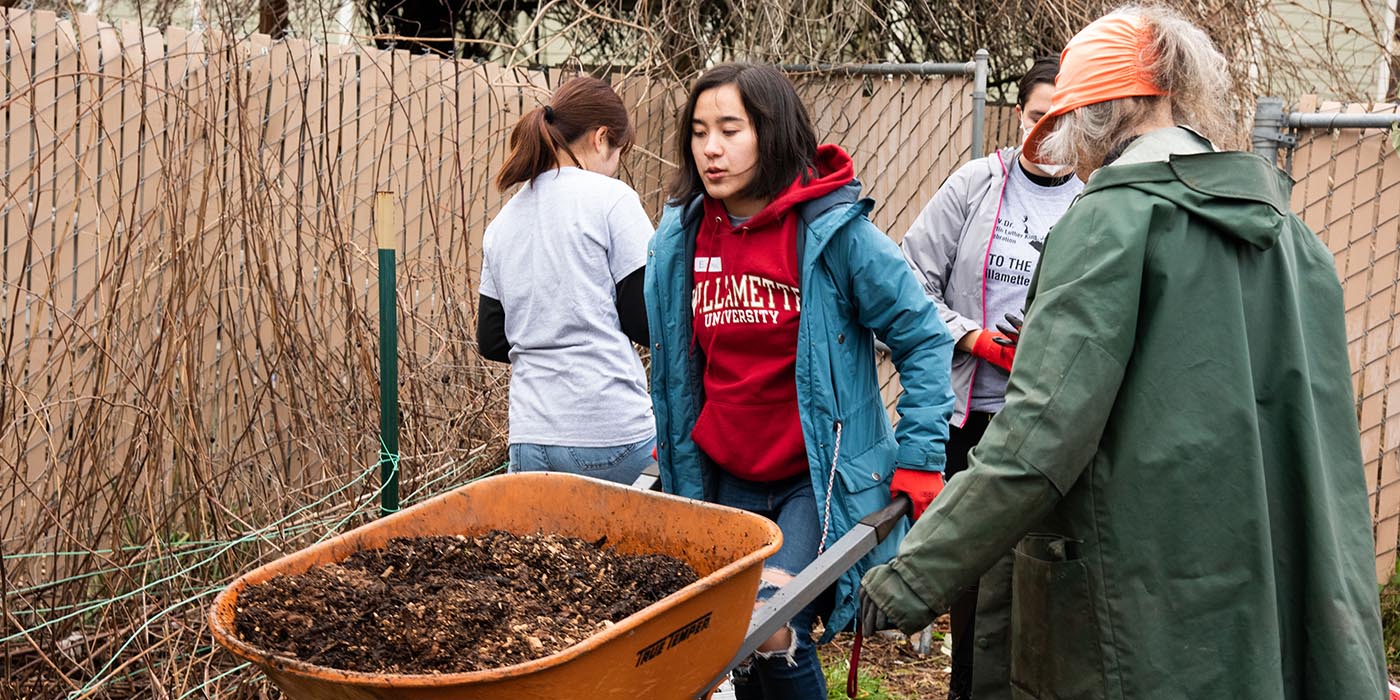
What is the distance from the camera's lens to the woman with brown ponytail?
3330 millimetres

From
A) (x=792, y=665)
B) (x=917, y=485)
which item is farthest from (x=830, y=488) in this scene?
(x=792, y=665)

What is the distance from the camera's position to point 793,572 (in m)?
2.79

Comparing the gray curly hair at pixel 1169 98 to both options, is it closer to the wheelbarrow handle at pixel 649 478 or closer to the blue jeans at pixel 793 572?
the blue jeans at pixel 793 572

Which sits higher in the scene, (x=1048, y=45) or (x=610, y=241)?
(x=1048, y=45)

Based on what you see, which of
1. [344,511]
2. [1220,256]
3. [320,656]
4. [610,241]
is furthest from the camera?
[344,511]

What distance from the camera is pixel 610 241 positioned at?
11.0ft

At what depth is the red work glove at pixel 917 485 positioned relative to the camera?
8.91ft

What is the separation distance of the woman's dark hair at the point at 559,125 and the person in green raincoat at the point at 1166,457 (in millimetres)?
1626

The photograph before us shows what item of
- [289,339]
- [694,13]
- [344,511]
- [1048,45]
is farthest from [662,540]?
[1048,45]

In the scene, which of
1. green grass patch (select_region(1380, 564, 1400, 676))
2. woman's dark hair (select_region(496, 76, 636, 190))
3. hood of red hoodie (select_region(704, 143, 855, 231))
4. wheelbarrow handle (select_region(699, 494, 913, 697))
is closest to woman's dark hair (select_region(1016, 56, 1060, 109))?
hood of red hoodie (select_region(704, 143, 855, 231))

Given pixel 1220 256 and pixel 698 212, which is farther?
pixel 698 212

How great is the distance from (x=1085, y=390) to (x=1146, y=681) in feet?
1.66

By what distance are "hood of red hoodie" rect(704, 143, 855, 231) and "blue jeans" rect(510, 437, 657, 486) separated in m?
0.80

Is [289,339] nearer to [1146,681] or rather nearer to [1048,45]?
[1146,681]
